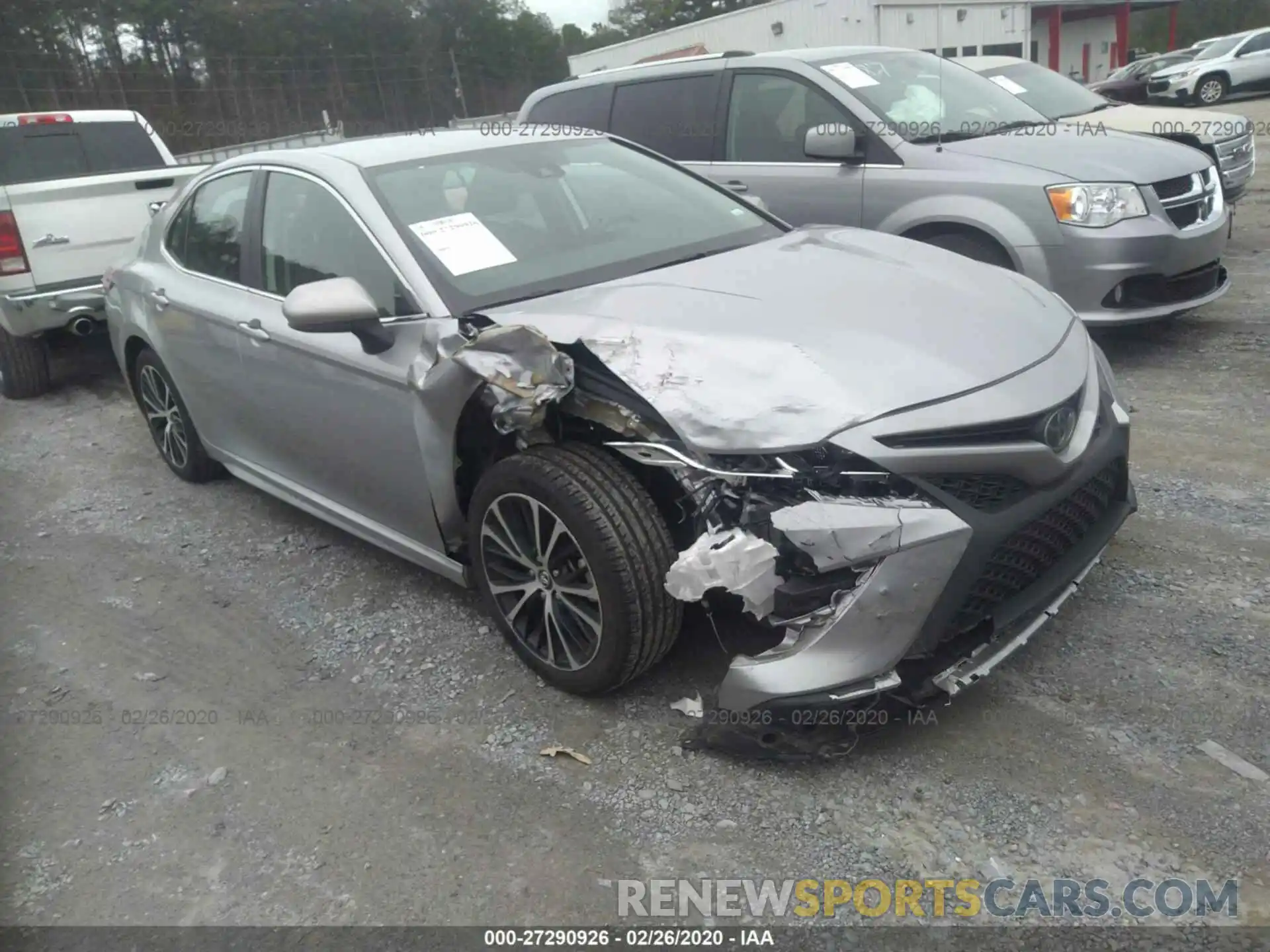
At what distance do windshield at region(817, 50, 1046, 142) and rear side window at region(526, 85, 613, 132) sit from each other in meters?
1.66

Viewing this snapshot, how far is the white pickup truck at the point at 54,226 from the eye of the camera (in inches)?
255

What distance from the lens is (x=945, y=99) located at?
608cm

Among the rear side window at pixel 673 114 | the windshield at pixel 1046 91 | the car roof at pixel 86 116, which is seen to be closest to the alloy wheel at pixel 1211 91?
the windshield at pixel 1046 91

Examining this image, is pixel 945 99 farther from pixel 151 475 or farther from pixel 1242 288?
pixel 151 475

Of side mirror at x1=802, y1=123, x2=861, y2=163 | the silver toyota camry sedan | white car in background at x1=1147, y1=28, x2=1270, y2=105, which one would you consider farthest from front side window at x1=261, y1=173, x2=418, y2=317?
white car in background at x1=1147, y1=28, x2=1270, y2=105

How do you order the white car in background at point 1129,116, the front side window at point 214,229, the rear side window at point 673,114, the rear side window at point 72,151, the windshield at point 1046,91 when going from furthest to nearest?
the windshield at point 1046,91, the rear side window at point 72,151, the white car in background at point 1129,116, the rear side window at point 673,114, the front side window at point 214,229

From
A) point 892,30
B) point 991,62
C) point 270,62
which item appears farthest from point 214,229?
point 270,62

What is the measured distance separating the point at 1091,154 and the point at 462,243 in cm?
385

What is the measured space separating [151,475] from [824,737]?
14.2 ft

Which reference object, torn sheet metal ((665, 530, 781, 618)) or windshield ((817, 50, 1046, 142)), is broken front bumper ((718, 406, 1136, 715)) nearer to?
torn sheet metal ((665, 530, 781, 618))

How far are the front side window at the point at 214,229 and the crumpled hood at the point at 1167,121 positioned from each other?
5.62 meters

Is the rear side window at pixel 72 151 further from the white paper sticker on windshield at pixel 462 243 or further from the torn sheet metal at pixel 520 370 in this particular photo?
the torn sheet metal at pixel 520 370

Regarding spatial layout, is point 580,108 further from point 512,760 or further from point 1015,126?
point 512,760

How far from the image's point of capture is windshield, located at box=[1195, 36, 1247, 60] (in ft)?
74.8
